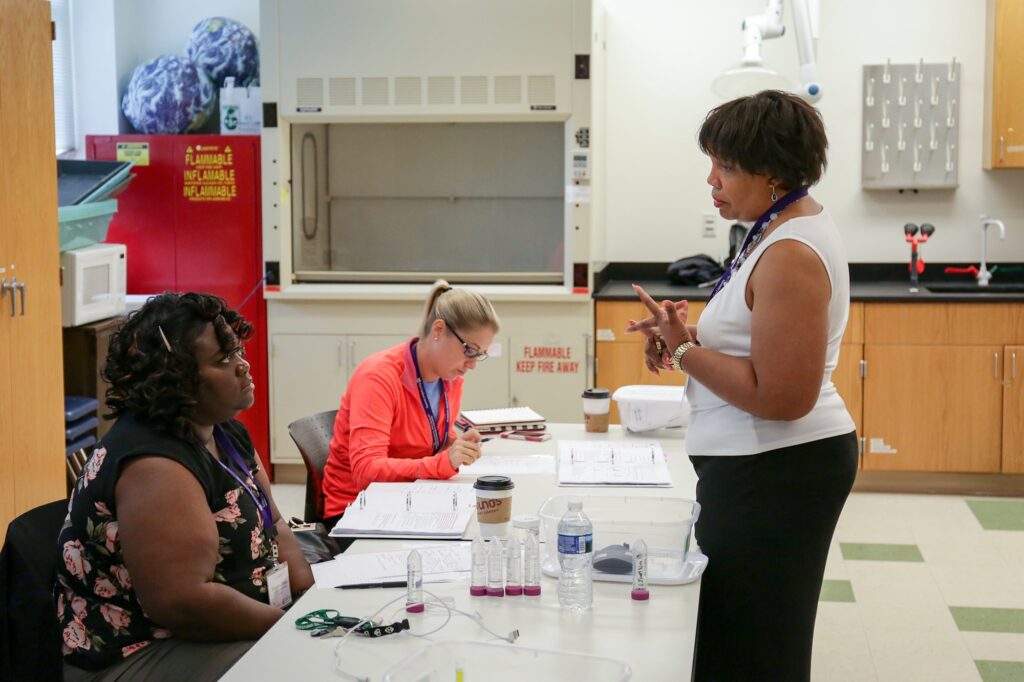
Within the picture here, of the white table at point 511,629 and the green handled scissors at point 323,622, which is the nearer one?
the white table at point 511,629

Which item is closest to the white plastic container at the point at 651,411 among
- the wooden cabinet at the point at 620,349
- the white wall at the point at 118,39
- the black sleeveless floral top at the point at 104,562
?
the black sleeveless floral top at the point at 104,562

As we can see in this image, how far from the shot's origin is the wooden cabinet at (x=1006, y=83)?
5059 millimetres

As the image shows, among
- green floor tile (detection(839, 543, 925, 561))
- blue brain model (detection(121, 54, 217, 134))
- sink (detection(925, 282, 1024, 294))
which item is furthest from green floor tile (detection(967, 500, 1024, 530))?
blue brain model (detection(121, 54, 217, 134))

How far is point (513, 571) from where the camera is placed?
186 centimetres

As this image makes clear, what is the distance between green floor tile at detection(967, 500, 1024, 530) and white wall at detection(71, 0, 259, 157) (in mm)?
4012

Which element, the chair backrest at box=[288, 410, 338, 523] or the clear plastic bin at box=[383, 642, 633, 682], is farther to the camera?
the chair backrest at box=[288, 410, 338, 523]

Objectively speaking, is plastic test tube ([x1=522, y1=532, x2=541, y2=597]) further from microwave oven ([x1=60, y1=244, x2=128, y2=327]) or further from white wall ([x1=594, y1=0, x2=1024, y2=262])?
white wall ([x1=594, y1=0, x2=1024, y2=262])

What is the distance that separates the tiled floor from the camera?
318 cm

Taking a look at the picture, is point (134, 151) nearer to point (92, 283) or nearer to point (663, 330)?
point (92, 283)

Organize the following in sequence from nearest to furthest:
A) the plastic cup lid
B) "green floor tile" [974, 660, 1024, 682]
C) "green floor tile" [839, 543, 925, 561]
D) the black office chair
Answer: the black office chair, the plastic cup lid, "green floor tile" [974, 660, 1024, 682], "green floor tile" [839, 543, 925, 561]

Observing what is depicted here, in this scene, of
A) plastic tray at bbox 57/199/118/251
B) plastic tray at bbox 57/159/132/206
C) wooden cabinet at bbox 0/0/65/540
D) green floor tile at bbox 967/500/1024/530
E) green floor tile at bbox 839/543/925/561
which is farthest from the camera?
green floor tile at bbox 967/500/1024/530

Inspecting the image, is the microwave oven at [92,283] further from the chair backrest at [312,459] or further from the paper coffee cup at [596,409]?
the paper coffee cup at [596,409]

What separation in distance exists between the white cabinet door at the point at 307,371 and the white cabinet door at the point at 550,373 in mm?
777

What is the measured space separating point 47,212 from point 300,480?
2.01 metres
